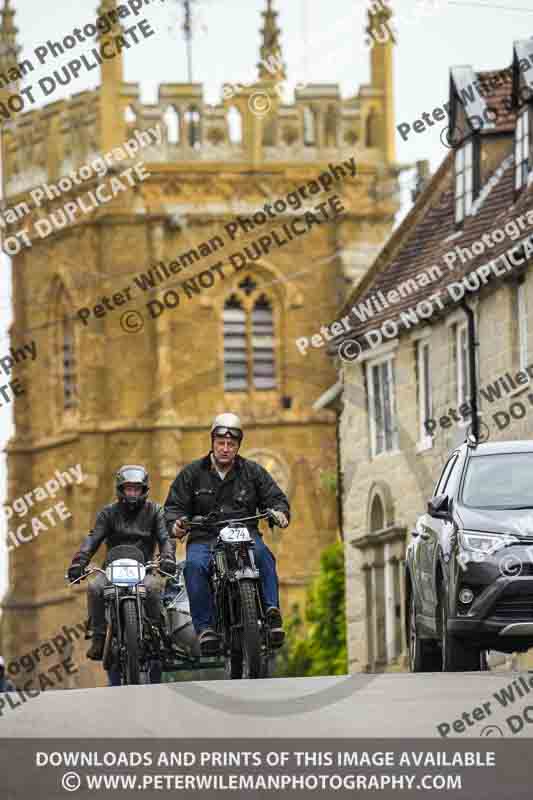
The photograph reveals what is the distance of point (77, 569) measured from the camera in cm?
2000

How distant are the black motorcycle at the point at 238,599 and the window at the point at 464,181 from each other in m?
22.6

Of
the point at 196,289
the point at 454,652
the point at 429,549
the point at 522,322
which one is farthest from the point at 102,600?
the point at 196,289

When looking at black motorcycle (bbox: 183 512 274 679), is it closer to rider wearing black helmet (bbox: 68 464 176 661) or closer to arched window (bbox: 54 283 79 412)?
rider wearing black helmet (bbox: 68 464 176 661)

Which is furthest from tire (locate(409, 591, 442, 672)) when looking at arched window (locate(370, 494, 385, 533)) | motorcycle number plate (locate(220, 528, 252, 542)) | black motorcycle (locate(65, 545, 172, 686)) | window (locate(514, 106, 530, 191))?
arched window (locate(370, 494, 385, 533))

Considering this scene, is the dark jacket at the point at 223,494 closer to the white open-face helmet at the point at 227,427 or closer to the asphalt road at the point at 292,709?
the white open-face helmet at the point at 227,427

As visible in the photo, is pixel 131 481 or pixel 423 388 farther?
pixel 423 388

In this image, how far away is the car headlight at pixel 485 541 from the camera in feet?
64.1

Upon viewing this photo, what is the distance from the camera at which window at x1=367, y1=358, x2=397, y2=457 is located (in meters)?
43.7

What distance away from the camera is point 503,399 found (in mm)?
36625

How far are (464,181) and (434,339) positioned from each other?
107 inches

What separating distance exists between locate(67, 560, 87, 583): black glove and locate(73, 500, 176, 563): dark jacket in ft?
0.10

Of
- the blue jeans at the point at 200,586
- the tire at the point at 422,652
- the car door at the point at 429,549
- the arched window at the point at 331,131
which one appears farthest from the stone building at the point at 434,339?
the arched window at the point at 331,131

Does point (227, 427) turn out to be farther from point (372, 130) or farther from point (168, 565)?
point (372, 130)

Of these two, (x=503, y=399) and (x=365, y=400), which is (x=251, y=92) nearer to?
(x=365, y=400)
